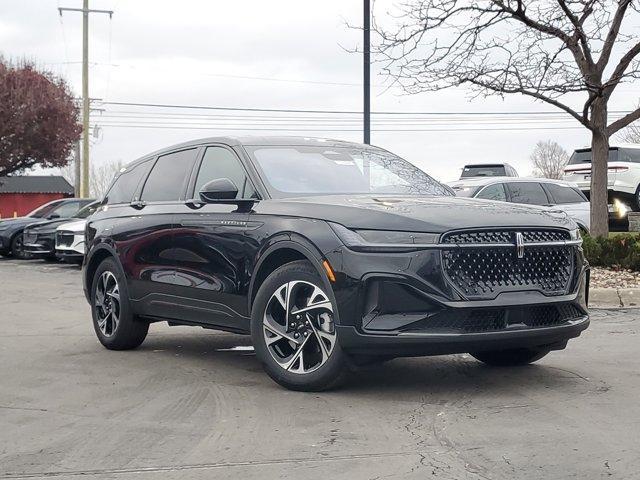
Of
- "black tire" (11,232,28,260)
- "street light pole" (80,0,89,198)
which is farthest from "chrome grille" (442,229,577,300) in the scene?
"street light pole" (80,0,89,198)

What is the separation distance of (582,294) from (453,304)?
1189 millimetres

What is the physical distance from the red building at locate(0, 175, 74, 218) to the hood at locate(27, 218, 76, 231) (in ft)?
166

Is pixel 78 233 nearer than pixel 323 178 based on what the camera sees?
No

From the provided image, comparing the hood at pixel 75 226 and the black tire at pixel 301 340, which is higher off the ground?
the hood at pixel 75 226

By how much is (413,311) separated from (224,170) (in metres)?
2.30

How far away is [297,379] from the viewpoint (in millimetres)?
6023

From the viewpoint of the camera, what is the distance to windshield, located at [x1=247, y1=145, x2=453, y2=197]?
6820 mm

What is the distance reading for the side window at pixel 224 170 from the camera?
6922 mm

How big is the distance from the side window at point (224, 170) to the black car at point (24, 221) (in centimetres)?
1648

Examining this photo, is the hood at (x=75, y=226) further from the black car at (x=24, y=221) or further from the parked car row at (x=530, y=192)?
the parked car row at (x=530, y=192)

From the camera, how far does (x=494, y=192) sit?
52.3ft

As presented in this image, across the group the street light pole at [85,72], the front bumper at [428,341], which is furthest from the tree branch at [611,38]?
the street light pole at [85,72]

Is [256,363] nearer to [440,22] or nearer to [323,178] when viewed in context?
[323,178]

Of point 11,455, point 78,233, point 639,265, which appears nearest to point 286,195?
point 11,455
